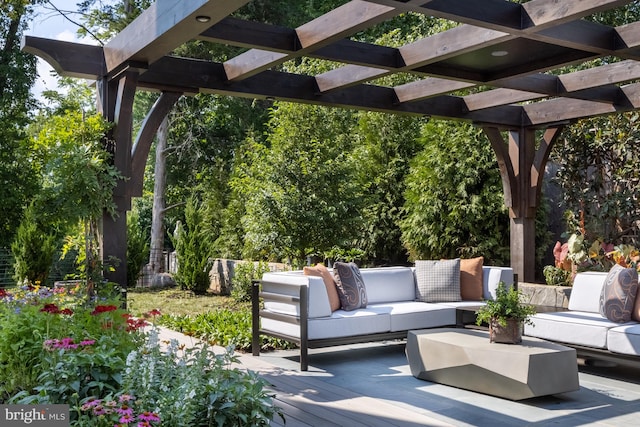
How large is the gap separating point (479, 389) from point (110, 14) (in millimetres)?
12236

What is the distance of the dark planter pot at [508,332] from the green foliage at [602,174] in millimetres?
4376

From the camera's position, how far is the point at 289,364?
603cm

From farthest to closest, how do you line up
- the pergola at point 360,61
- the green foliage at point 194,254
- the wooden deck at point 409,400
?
the green foliage at point 194,254 → the pergola at point 360,61 → the wooden deck at point 409,400

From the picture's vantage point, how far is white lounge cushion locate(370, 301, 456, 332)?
6352mm

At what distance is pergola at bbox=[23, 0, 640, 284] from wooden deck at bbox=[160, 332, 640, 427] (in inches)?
67.3

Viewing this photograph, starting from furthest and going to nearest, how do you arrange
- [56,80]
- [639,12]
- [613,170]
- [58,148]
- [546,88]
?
[56,80]
[639,12]
[613,170]
[546,88]
[58,148]

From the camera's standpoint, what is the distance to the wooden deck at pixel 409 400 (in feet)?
14.1

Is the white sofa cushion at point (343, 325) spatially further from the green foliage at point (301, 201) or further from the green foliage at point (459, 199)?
the green foliage at point (459, 199)

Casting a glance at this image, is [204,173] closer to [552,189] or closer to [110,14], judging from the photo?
[110,14]

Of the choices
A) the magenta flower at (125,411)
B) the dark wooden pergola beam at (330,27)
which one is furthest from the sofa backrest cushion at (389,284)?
the magenta flower at (125,411)

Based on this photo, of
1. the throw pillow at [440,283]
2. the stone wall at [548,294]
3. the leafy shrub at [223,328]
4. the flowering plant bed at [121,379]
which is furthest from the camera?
the stone wall at [548,294]

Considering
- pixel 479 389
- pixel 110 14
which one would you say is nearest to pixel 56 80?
pixel 110 14

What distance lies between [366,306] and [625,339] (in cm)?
225

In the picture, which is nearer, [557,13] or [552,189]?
[557,13]
